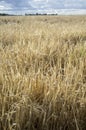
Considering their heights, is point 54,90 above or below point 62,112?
above

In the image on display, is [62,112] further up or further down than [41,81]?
further down

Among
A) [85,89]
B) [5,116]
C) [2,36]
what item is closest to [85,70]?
[85,89]

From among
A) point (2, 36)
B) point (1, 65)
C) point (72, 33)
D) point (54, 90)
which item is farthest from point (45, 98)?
point (72, 33)

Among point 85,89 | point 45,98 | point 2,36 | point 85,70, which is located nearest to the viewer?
point 45,98

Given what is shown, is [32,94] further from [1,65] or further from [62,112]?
[1,65]

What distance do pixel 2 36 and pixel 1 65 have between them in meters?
3.57

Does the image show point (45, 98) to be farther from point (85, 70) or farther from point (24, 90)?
point (85, 70)

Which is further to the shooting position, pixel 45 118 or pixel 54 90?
pixel 54 90

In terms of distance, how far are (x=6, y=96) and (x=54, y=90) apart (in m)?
0.41

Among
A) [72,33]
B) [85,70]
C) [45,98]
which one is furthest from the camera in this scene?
[72,33]

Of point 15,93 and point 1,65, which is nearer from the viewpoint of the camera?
point 15,93

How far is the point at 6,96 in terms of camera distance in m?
2.12

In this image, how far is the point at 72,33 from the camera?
22.3 feet

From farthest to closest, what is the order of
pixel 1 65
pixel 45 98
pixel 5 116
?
pixel 1 65
pixel 45 98
pixel 5 116
